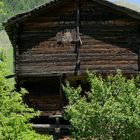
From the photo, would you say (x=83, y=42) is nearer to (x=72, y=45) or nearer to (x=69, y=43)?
(x=72, y=45)

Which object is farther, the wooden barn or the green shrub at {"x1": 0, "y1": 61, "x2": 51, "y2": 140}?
the wooden barn

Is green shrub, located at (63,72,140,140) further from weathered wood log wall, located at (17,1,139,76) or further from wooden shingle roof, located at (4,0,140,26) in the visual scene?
wooden shingle roof, located at (4,0,140,26)

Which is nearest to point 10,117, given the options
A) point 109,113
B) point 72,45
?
point 109,113

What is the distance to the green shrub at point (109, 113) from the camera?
18266 mm

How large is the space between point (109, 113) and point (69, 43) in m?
7.60

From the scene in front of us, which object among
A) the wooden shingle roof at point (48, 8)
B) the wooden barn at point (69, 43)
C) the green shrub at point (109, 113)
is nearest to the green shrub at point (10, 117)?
the green shrub at point (109, 113)

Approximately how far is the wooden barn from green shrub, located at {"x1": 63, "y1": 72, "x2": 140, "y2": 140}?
527cm

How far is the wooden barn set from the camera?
25.1m

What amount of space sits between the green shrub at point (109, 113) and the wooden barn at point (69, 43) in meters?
5.27

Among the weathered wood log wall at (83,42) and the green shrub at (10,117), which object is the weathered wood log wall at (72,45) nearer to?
the weathered wood log wall at (83,42)

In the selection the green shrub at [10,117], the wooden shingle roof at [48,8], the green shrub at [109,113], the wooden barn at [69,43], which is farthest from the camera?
the wooden barn at [69,43]

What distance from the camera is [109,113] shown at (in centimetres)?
1850

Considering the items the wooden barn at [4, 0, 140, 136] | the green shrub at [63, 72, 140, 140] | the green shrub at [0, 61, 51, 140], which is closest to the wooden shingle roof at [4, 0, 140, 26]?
the wooden barn at [4, 0, 140, 136]

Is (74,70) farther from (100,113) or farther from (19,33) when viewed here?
(100,113)
